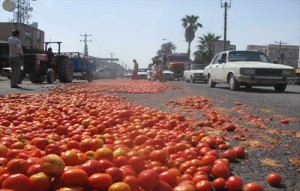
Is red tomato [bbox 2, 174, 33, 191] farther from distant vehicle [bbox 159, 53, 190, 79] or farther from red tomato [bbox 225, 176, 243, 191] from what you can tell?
distant vehicle [bbox 159, 53, 190, 79]

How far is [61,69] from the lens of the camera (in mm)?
20359

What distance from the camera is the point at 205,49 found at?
80.4 meters

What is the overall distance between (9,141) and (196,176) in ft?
6.51

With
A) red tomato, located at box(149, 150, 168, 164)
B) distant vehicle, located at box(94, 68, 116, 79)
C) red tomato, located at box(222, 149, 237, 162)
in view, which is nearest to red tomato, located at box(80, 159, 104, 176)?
red tomato, located at box(149, 150, 168, 164)

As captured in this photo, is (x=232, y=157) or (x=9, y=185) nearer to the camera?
(x=9, y=185)

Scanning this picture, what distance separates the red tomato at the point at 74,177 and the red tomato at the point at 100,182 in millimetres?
46

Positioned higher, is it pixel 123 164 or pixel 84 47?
pixel 84 47

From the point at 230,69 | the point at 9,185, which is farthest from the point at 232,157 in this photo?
the point at 230,69

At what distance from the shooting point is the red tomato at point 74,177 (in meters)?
2.18

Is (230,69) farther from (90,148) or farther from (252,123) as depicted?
(90,148)

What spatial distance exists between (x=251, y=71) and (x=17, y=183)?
1281cm

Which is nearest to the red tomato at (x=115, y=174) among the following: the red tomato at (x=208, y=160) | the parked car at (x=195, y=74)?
the red tomato at (x=208, y=160)

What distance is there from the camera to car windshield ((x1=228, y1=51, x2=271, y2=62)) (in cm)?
1553

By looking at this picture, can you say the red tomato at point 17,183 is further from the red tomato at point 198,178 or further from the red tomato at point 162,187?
the red tomato at point 198,178
